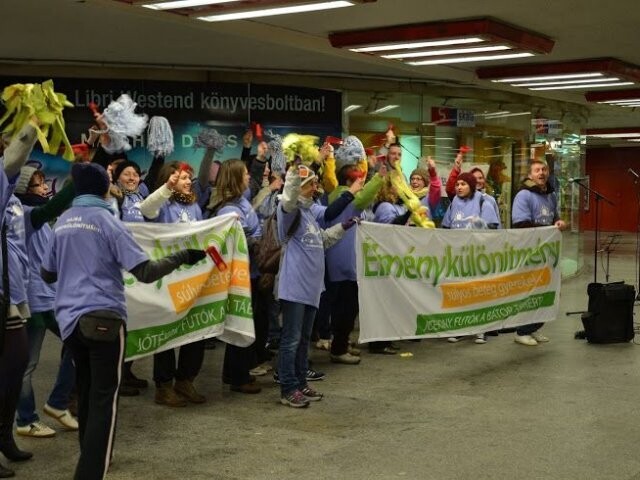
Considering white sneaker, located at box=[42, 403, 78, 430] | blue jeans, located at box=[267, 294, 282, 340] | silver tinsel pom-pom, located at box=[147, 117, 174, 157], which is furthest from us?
blue jeans, located at box=[267, 294, 282, 340]

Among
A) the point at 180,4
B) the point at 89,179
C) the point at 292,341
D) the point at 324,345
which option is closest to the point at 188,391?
the point at 292,341

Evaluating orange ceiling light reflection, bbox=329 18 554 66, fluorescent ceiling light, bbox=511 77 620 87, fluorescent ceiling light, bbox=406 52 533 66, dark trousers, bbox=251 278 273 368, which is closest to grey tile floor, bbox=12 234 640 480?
dark trousers, bbox=251 278 273 368

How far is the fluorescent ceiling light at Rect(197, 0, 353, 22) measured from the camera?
736 centimetres

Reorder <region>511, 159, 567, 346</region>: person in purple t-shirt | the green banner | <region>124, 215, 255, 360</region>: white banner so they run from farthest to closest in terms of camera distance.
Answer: <region>511, 159, 567, 346</region>: person in purple t-shirt < the green banner < <region>124, 215, 255, 360</region>: white banner

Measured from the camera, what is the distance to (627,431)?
18.7 ft

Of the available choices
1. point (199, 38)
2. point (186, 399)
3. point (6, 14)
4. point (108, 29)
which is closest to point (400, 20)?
point (199, 38)

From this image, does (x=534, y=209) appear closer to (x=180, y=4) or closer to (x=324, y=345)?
(x=324, y=345)

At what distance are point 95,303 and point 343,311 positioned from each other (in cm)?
382

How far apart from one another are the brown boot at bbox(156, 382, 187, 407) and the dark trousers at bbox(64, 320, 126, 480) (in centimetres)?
196

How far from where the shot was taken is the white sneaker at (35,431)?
5461mm

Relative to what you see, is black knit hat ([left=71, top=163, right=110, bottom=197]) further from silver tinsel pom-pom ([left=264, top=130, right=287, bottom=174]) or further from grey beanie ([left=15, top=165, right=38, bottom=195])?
silver tinsel pom-pom ([left=264, top=130, right=287, bottom=174])

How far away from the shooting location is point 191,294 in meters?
6.26

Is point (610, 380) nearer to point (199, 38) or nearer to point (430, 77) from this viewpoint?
point (199, 38)

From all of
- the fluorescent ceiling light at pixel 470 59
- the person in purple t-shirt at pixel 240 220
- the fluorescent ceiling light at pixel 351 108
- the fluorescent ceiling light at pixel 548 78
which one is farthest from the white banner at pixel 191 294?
the fluorescent ceiling light at pixel 351 108
